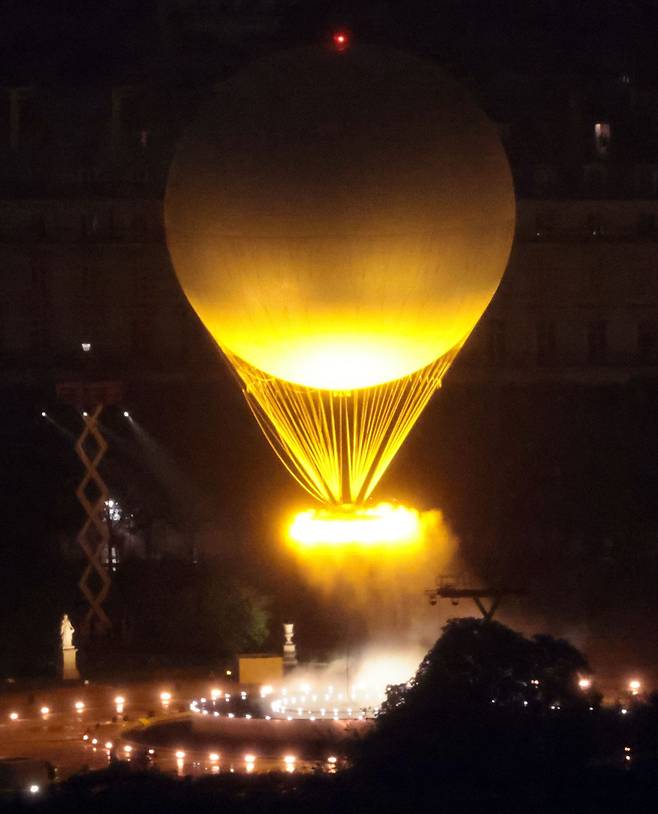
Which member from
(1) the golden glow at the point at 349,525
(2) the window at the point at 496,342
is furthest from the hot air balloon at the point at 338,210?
(2) the window at the point at 496,342

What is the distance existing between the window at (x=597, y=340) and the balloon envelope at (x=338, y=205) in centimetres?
3343

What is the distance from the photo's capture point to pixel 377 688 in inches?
2062

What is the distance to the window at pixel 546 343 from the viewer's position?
270ft

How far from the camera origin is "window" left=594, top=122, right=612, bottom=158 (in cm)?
8200

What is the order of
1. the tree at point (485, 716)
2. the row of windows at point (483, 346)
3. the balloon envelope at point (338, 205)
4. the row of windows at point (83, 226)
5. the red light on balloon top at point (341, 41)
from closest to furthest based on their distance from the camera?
1. the tree at point (485, 716)
2. the balloon envelope at point (338, 205)
3. the red light on balloon top at point (341, 41)
4. the row of windows at point (83, 226)
5. the row of windows at point (483, 346)

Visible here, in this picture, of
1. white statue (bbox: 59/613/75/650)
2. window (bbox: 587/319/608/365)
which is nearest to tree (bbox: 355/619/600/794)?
white statue (bbox: 59/613/75/650)

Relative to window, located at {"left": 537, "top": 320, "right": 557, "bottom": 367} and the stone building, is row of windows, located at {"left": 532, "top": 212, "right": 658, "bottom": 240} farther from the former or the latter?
window, located at {"left": 537, "top": 320, "right": 557, "bottom": 367}

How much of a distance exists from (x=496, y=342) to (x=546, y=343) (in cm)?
150

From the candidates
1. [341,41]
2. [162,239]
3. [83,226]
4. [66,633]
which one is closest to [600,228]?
[162,239]

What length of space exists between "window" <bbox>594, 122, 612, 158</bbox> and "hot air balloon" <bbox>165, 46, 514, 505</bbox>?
107ft

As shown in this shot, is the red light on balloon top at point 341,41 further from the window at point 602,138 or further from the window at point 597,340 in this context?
the window at point 597,340

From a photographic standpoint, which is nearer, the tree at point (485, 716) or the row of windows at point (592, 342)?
the tree at point (485, 716)

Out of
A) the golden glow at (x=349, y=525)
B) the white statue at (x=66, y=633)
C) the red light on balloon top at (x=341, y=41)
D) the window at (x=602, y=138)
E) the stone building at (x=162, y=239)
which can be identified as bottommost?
the white statue at (x=66, y=633)

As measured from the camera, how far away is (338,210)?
157 feet
